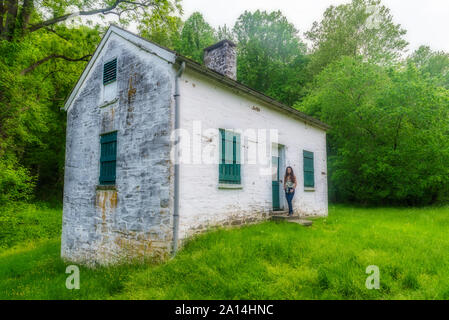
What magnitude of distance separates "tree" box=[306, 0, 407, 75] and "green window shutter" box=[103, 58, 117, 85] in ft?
64.5

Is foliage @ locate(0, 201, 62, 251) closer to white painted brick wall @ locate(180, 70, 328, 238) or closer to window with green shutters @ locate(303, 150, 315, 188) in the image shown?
white painted brick wall @ locate(180, 70, 328, 238)

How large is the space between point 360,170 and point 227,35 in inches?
917

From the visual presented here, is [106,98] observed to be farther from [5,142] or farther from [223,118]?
[5,142]

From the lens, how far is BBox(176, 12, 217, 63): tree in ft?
90.0

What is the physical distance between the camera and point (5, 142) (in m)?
12.0

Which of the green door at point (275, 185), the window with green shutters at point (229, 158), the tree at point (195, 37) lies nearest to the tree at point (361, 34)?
the tree at point (195, 37)

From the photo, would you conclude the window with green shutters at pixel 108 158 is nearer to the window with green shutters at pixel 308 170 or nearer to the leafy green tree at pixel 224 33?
the window with green shutters at pixel 308 170

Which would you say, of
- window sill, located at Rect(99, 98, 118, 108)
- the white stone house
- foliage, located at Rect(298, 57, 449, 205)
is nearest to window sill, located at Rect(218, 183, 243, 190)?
the white stone house

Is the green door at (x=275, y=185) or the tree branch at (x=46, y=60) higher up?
the tree branch at (x=46, y=60)

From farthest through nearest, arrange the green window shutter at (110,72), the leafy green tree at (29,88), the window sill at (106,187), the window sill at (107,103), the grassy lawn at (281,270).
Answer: the leafy green tree at (29,88) → the green window shutter at (110,72) → the window sill at (107,103) → the window sill at (106,187) → the grassy lawn at (281,270)

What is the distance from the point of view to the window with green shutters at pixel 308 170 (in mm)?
11055

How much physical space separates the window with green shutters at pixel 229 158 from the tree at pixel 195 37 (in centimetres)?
2064

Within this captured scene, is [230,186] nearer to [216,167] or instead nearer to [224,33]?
[216,167]
